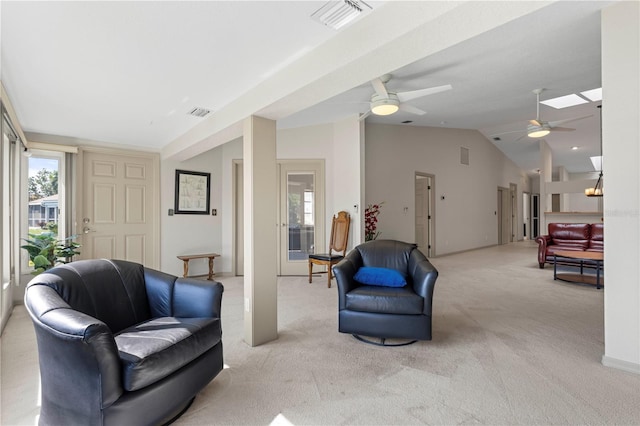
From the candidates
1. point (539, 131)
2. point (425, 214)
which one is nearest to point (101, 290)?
point (539, 131)

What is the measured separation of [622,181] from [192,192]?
17.8 feet

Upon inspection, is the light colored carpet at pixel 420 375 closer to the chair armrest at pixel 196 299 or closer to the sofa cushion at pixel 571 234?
the chair armrest at pixel 196 299

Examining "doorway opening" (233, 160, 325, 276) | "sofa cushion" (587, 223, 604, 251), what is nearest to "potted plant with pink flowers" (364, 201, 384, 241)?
"doorway opening" (233, 160, 325, 276)

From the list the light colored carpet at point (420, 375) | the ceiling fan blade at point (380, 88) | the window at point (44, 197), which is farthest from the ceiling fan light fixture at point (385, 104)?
the window at point (44, 197)

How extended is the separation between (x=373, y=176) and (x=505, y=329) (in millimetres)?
3931

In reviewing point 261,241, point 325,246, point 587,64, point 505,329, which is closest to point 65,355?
point 261,241

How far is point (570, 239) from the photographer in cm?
618

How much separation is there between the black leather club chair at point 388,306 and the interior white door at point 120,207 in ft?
12.1

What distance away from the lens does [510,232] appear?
11.5m

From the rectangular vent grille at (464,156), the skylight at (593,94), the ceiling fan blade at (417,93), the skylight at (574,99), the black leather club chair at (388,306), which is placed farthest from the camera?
the rectangular vent grille at (464,156)

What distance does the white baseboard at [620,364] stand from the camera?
7.16ft

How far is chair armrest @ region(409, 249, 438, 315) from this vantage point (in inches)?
104

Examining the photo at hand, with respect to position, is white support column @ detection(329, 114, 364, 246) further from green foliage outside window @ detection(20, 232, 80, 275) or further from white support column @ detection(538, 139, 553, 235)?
white support column @ detection(538, 139, 553, 235)

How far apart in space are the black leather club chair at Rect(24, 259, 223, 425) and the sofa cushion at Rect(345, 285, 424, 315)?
3.89ft
